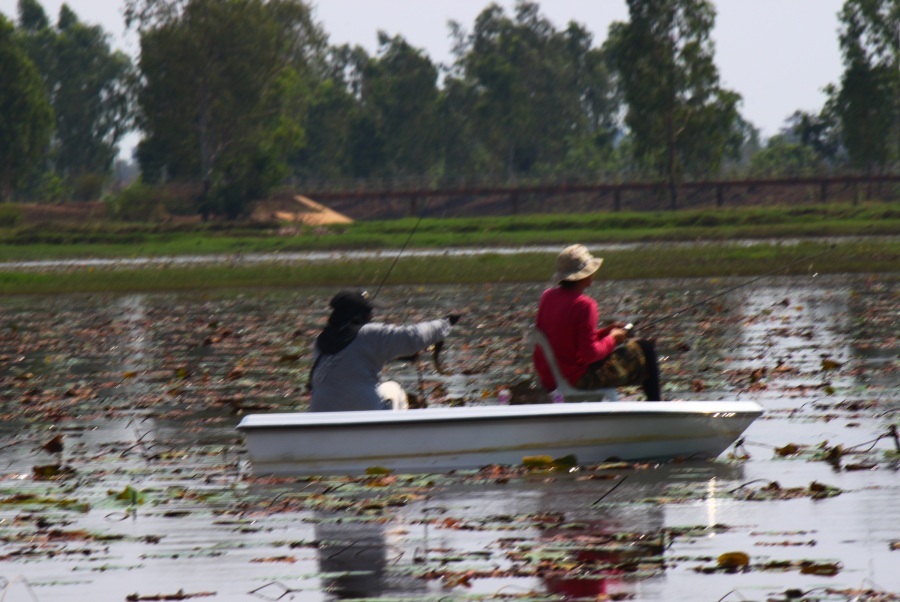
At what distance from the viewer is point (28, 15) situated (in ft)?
397

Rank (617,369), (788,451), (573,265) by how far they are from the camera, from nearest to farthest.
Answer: (573,265) < (617,369) < (788,451)

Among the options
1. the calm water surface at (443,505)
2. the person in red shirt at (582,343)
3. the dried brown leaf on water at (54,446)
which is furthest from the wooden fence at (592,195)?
the person in red shirt at (582,343)

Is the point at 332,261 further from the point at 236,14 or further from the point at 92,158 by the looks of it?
the point at 92,158

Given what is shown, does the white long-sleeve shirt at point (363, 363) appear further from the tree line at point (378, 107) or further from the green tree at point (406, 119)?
the green tree at point (406, 119)

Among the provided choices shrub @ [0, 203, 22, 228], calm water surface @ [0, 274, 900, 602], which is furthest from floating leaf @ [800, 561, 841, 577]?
shrub @ [0, 203, 22, 228]

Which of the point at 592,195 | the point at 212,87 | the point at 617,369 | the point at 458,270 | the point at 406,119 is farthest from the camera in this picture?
the point at 406,119

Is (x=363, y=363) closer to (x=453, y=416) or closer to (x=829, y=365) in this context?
(x=453, y=416)

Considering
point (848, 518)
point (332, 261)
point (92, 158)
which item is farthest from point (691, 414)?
point (92, 158)

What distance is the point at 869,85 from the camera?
8356 centimetres

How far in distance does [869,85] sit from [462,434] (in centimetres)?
7839

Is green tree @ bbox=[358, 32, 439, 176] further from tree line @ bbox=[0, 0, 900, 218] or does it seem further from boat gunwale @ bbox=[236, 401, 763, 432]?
boat gunwale @ bbox=[236, 401, 763, 432]

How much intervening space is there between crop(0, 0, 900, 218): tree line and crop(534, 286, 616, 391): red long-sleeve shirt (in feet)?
224

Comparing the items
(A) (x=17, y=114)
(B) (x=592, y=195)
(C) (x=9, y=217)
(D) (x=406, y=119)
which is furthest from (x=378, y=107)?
(C) (x=9, y=217)

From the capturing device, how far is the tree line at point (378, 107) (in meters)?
83.7
